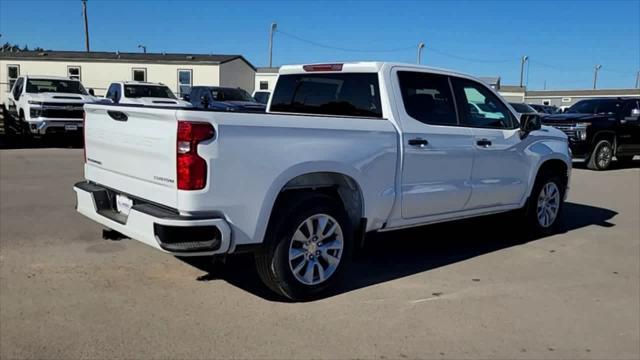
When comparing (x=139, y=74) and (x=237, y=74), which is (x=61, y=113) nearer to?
(x=139, y=74)

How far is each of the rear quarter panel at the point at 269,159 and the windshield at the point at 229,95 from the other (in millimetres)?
16564

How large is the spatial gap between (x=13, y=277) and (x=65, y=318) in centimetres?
117

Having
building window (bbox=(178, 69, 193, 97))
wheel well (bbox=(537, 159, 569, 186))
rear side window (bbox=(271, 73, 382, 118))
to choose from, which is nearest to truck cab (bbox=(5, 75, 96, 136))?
rear side window (bbox=(271, 73, 382, 118))

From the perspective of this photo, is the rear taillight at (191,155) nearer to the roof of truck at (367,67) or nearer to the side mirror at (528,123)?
the roof of truck at (367,67)

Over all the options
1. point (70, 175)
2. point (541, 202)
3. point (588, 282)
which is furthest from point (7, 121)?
point (588, 282)

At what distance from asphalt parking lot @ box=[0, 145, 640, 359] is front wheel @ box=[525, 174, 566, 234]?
0.22 m

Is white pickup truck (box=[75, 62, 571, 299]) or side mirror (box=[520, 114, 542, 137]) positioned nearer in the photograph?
white pickup truck (box=[75, 62, 571, 299])

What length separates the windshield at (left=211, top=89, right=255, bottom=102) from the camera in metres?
21.0

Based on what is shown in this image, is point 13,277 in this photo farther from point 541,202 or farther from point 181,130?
point 541,202

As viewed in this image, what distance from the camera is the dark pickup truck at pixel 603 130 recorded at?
1600cm

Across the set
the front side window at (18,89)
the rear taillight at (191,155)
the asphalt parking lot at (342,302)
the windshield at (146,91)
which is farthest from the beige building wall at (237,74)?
the rear taillight at (191,155)

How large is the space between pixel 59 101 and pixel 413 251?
44.6 feet

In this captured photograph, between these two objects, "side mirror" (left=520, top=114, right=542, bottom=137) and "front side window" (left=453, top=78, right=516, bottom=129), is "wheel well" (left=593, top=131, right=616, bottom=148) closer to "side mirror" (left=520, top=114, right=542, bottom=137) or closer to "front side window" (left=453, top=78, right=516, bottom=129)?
"side mirror" (left=520, top=114, right=542, bottom=137)

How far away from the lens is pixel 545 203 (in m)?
7.41
